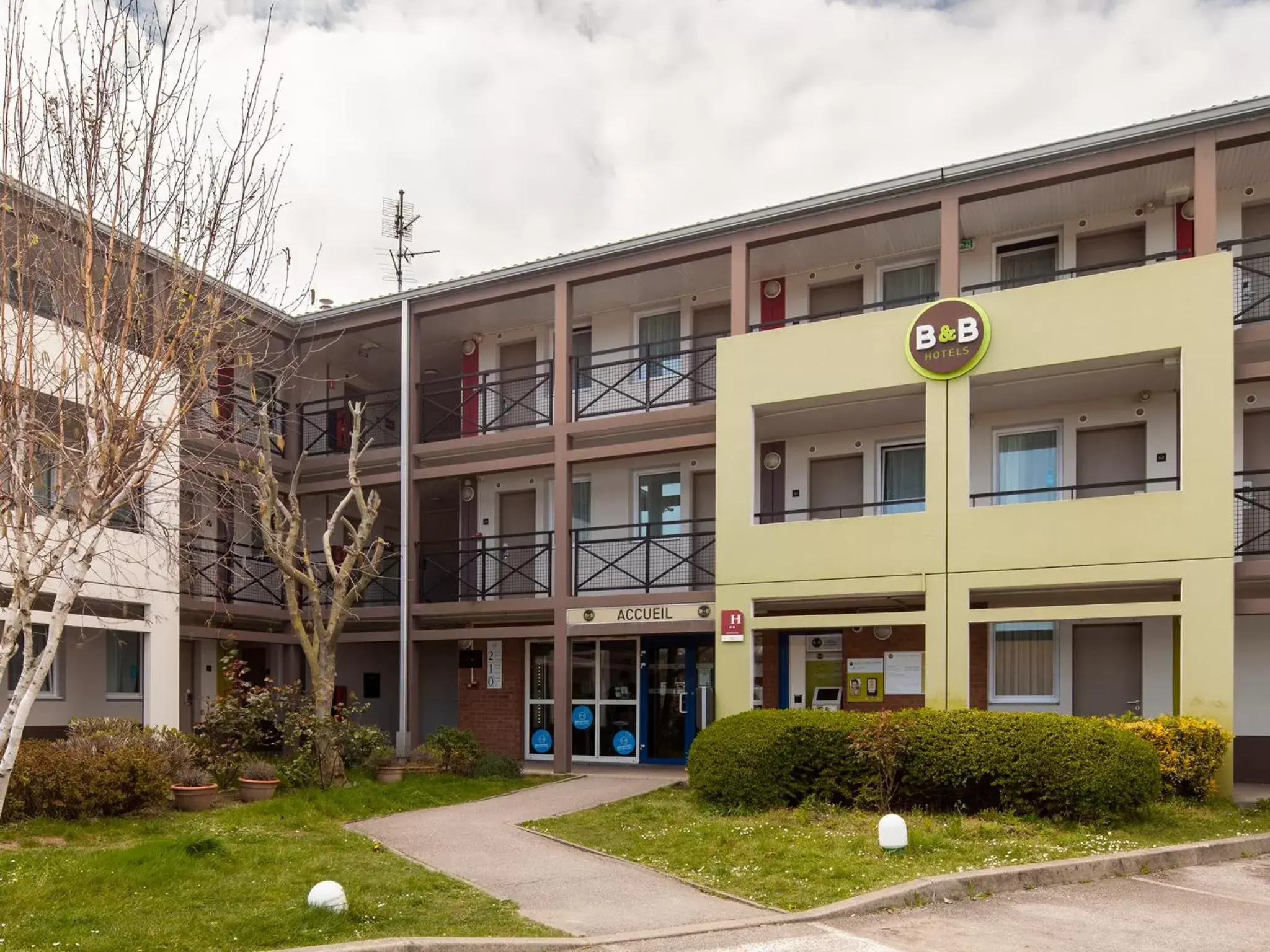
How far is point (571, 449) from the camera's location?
17828 mm

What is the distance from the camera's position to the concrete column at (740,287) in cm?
1625

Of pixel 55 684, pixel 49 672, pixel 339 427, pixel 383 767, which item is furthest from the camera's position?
pixel 339 427

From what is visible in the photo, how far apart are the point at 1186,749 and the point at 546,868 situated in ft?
21.5

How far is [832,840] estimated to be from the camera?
1022 centimetres

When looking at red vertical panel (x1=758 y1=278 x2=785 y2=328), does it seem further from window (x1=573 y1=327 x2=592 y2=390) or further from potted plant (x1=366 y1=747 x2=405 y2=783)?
potted plant (x1=366 y1=747 x2=405 y2=783)

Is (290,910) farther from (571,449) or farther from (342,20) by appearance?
(571,449)

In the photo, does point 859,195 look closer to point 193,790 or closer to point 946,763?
point 946,763

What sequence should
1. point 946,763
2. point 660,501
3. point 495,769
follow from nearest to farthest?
point 946,763
point 495,769
point 660,501

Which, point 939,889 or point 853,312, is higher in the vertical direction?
point 853,312

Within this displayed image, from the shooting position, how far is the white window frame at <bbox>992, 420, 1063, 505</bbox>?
16016mm

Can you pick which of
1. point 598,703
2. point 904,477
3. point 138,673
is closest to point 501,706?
point 598,703

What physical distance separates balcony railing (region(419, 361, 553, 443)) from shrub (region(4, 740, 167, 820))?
8354 mm

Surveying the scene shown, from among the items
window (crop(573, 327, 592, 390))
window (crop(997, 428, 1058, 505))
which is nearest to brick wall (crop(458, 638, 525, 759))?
window (crop(573, 327, 592, 390))

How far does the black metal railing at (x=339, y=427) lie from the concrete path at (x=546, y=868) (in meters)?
Result: 8.57
